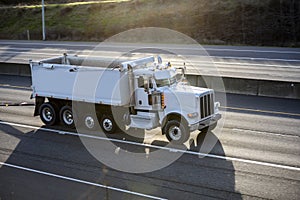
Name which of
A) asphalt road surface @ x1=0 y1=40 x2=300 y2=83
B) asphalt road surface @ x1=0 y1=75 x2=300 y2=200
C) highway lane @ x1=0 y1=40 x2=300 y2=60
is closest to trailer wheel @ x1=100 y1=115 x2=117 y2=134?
asphalt road surface @ x1=0 y1=75 x2=300 y2=200

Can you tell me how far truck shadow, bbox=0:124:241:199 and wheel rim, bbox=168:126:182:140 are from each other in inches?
20.2

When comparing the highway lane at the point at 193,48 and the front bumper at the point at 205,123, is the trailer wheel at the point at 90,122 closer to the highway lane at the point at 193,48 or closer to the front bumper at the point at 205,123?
the front bumper at the point at 205,123

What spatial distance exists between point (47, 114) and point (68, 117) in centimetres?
126

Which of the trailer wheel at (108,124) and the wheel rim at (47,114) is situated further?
the wheel rim at (47,114)

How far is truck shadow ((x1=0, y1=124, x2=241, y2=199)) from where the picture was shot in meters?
12.9

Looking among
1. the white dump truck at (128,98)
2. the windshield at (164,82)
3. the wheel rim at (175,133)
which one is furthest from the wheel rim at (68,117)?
the wheel rim at (175,133)

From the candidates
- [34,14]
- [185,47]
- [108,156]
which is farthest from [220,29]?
[108,156]

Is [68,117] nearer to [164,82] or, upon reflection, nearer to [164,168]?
[164,82]

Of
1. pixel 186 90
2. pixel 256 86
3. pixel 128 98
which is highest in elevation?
pixel 186 90

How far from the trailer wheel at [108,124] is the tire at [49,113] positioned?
255 cm

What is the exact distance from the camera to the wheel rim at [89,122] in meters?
18.6

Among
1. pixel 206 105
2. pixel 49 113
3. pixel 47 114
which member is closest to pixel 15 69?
pixel 47 114

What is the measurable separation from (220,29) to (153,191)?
34.6 meters

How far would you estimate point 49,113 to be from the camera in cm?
1978
